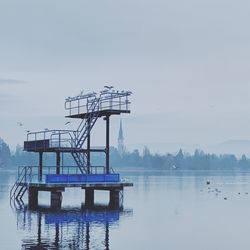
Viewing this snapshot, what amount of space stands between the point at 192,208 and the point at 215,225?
15016 millimetres

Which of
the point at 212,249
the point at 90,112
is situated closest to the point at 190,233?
the point at 212,249

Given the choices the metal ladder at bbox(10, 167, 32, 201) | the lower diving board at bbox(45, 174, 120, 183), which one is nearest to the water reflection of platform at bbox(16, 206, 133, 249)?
the lower diving board at bbox(45, 174, 120, 183)

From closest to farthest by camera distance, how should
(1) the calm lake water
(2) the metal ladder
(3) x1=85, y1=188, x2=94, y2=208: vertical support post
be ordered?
(1) the calm lake water < (2) the metal ladder < (3) x1=85, y1=188, x2=94, y2=208: vertical support post

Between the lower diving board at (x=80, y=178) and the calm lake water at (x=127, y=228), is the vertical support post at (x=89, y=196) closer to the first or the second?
the calm lake water at (x=127, y=228)

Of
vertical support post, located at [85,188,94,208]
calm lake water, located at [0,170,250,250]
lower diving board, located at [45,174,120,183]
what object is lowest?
calm lake water, located at [0,170,250,250]

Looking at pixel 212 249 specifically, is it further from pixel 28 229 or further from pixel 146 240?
pixel 28 229

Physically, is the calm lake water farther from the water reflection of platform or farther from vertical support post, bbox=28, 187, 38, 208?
vertical support post, bbox=28, 187, 38, 208

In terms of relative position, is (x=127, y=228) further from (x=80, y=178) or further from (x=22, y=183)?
(x=22, y=183)

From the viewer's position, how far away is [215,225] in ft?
157

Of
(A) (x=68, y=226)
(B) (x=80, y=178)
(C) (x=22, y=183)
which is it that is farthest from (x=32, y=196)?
(A) (x=68, y=226)

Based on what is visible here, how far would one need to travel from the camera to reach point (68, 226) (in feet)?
146

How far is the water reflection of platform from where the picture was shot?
36688 millimetres

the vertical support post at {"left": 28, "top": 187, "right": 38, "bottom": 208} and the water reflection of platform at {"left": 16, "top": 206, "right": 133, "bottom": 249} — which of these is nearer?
the water reflection of platform at {"left": 16, "top": 206, "right": 133, "bottom": 249}

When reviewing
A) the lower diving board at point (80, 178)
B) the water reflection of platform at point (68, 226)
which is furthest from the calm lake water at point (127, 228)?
the lower diving board at point (80, 178)
